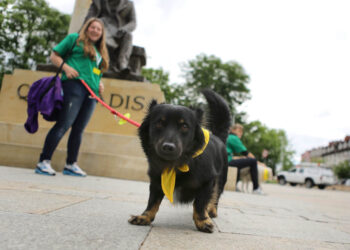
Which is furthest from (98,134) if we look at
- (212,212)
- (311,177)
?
(311,177)

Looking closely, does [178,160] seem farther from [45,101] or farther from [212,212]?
[45,101]

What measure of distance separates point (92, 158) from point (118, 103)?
1.64 meters

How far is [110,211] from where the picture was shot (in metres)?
2.29

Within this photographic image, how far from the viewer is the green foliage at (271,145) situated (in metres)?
59.8

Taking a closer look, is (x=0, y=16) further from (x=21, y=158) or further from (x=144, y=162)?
(x=144, y=162)

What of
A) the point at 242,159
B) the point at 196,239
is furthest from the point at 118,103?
the point at 196,239

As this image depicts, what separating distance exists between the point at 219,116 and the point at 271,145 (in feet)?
211

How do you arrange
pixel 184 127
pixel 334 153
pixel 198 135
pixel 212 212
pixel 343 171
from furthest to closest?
pixel 334 153 < pixel 343 171 < pixel 212 212 < pixel 198 135 < pixel 184 127

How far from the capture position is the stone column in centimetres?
838

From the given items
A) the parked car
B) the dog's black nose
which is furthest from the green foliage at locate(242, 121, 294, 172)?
the dog's black nose

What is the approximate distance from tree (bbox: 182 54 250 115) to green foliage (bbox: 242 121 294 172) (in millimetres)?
22016

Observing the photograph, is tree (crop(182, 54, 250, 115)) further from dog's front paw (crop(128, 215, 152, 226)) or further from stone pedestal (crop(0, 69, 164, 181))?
dog's front paw (crop(128, 215, 152, 226))

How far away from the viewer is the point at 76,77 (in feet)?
14.6

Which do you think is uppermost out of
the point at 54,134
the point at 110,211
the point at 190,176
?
the point at 54,134
